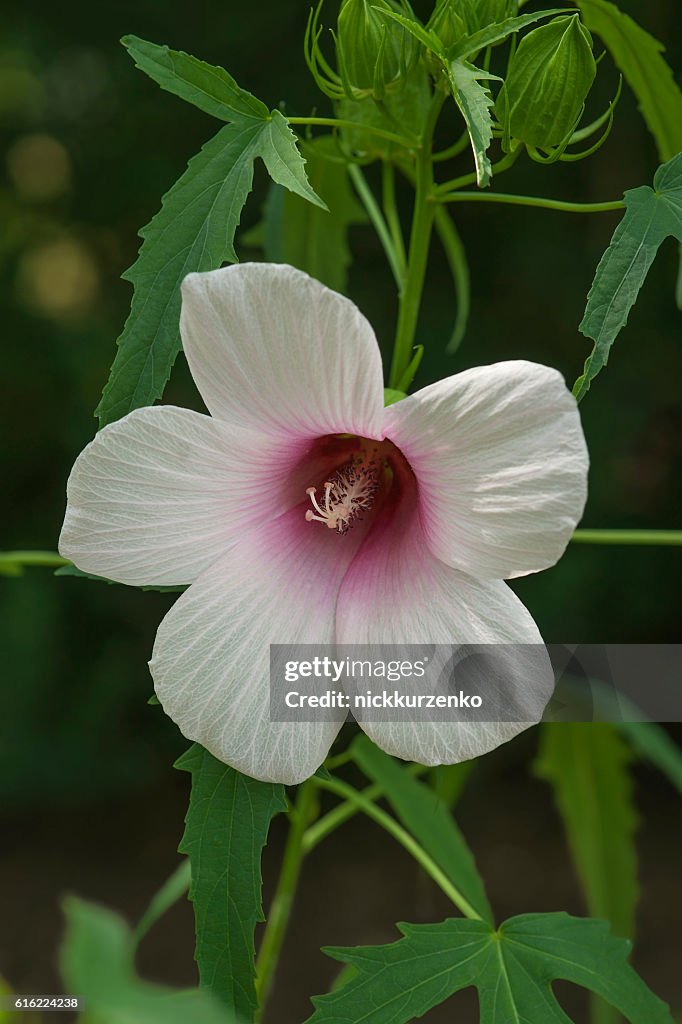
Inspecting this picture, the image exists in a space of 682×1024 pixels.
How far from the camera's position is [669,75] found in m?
0.76

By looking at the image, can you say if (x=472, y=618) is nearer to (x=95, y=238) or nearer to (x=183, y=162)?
(x=183, y=162)

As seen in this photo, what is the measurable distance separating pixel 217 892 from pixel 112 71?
196 cm

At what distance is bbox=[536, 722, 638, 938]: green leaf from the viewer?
1.11 meters

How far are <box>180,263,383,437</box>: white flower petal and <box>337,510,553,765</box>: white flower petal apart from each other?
10 cm

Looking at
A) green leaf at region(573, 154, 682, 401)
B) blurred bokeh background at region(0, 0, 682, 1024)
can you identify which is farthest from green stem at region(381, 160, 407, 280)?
blurred bokeh background at region(0, 0, 682, 1024)

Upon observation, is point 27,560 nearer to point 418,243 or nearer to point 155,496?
point 155,496

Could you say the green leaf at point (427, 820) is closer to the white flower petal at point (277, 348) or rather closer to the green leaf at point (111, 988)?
the white flower petal at point (277, 348)

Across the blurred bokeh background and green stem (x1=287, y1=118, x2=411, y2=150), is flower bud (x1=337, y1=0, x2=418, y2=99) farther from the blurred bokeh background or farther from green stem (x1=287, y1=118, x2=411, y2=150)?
the blurred bokeh background

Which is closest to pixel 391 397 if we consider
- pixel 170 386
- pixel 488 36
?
pixel 488 36

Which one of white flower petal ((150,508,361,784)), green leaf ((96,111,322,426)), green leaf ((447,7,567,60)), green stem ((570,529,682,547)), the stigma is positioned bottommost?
white flower petal ((150,508,361,784))

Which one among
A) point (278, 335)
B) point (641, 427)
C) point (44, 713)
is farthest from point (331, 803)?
point (278, 335)

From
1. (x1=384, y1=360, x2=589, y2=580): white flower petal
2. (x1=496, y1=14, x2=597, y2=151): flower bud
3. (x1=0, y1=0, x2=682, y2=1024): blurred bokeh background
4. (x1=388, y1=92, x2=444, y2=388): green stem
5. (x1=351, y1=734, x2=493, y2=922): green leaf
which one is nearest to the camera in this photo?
(x1=384, y1=360, x2=589, y2=580): white flower petal

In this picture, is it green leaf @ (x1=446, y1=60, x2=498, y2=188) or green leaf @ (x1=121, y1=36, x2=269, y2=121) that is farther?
green leaf @ (x1=121, y1=36, x2=269, y2=121)

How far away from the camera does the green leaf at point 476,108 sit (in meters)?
0.51
